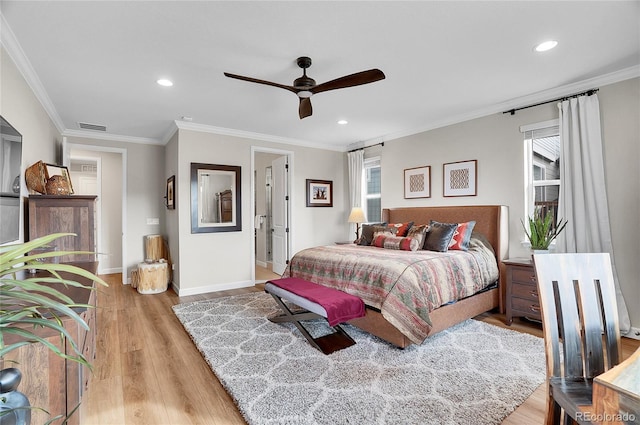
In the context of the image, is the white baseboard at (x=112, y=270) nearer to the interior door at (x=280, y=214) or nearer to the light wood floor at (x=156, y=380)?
the light wood floor at (x=156, y=380)

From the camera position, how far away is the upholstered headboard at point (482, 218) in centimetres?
375

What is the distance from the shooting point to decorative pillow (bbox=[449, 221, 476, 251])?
12.0ft

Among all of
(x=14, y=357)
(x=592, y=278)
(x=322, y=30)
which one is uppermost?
(x=322, y=30)

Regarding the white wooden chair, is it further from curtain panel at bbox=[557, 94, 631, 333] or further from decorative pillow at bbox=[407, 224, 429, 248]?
decorative pillow at bbox=[407, 224, 429, 248]

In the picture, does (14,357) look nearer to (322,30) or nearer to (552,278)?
(552,278)

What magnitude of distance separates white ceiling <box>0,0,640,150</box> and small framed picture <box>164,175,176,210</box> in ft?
3.56

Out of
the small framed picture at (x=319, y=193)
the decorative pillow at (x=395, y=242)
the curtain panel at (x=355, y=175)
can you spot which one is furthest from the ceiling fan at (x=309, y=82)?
the curtain panel at (x=355, y=175)

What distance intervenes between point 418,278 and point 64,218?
10.4ft

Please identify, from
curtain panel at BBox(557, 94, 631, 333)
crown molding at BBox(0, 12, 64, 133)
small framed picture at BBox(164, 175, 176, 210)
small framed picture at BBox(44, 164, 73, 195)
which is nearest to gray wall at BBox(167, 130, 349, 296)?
small framed picture at BBox(164, 175, 176, 210)

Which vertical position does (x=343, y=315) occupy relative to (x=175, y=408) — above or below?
above

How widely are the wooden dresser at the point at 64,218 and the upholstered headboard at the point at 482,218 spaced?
3.98 metres

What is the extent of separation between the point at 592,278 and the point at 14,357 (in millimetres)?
2505

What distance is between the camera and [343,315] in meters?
2.66

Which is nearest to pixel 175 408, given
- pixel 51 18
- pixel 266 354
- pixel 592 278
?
pixel 266 354
